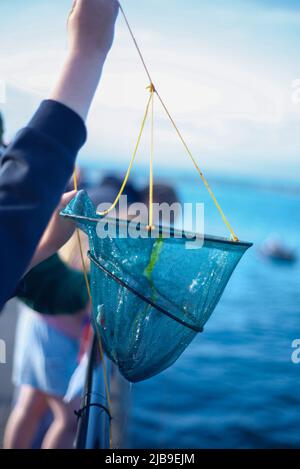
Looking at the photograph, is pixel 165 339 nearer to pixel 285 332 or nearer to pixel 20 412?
pixel 20 412

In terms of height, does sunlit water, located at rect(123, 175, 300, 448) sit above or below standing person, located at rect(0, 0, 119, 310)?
above

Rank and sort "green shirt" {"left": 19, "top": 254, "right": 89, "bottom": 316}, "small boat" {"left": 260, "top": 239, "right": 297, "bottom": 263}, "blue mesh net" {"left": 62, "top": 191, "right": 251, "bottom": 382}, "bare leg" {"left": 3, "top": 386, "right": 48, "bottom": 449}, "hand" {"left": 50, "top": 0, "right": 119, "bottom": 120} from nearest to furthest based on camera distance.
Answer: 1. "hand" {"left": 50, "top": 0, "right": 119, "bottom": 120}
2. "blue mesh net" {"left": 62, "top": 191, "right": 251, "bottom": 382}
3. "green shirt" {"left": 19, "top": 254, "right": 89, "bottom": 316}
4. "bare leg" {"left": 3, "top": 386, "right": 48, "bottom": 449}
5. "small boat" {"left": 260, "top": 239, "right": 297, "bottom": 263}

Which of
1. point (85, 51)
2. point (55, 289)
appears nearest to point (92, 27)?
point (85, 51)

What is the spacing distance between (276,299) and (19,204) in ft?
50.8

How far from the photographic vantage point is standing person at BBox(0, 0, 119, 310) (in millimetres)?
851

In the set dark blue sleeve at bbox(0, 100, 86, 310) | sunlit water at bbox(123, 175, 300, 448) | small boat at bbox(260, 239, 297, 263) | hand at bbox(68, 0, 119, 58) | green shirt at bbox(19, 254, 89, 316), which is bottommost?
dark blue sleeve at bbox(0, 100, 86, 310)

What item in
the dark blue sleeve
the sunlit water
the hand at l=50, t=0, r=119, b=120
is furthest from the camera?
the sunlit water

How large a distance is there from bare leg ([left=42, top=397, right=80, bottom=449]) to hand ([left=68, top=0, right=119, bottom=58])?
8.38 feet

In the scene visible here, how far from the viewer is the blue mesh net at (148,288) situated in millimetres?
1505

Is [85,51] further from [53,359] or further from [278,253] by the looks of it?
[278,253]

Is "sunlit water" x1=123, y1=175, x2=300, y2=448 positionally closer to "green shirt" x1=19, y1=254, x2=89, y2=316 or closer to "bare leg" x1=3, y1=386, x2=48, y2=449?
"bare leg" x1=3, y1=386, x2=48, y2=449

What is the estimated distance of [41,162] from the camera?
865 mm

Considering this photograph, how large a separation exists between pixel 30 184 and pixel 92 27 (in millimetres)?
347

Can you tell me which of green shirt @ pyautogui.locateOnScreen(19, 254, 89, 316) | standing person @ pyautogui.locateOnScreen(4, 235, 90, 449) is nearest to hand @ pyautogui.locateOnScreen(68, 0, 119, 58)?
green shirt @ pyautogui.locateOnScreen(19, 254, 89, 316)
